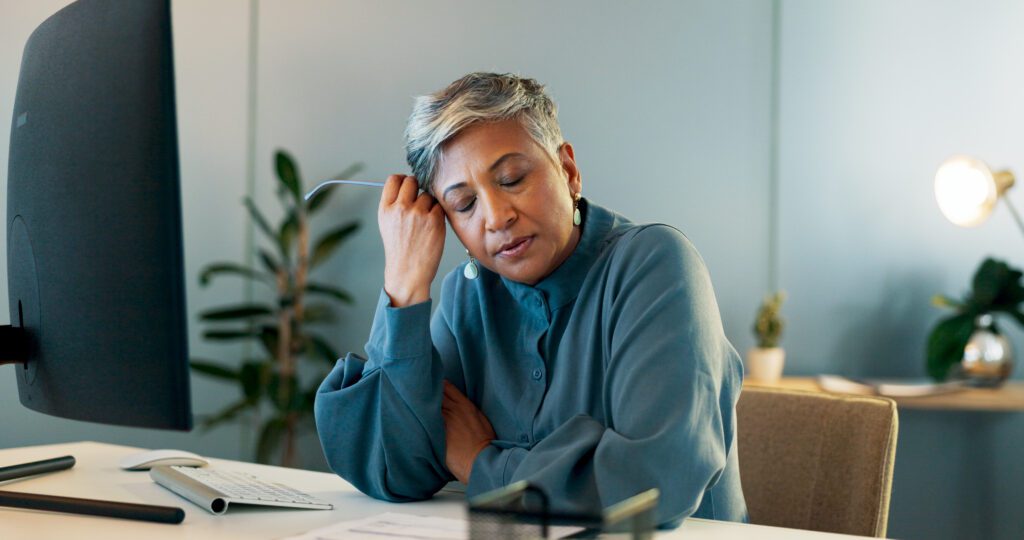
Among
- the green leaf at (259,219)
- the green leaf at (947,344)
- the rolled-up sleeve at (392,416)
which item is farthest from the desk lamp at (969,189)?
the green leaf at (259,219)

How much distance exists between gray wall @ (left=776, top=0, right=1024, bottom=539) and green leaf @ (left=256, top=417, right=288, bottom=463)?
6.33 feet

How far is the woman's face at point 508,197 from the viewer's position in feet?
5.04

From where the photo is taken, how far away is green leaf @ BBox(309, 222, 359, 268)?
3.83m

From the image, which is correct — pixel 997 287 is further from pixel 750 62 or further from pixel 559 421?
pixel 559 421

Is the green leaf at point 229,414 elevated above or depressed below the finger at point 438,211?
below

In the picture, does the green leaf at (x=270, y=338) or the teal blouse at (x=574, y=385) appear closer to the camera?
the teal blouse at (x=574, y=385)

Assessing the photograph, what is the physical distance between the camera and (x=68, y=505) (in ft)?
4.22

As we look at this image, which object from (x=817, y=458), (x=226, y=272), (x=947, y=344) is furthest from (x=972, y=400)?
(x=226, y=272)

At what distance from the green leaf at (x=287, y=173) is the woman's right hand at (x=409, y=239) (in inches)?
87.3

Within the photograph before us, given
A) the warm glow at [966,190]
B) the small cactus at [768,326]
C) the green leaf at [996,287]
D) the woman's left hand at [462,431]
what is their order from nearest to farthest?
the woman's left hand at [462,431] → the warm glow at [966,190] → the green leaf at [996,287] → the small cactus at [768,326]

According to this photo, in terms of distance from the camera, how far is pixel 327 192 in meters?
4.00

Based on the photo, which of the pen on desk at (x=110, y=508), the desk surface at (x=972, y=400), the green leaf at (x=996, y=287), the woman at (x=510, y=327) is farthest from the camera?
the green leaf at (x=996, y=287)

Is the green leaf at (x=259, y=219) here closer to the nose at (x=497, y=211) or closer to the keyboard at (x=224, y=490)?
the keyboard at (x=224, y=490)

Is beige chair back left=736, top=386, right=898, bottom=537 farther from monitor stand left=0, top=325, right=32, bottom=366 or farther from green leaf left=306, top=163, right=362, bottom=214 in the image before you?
green leaf left=306, top=163, right=362, bottom=214
